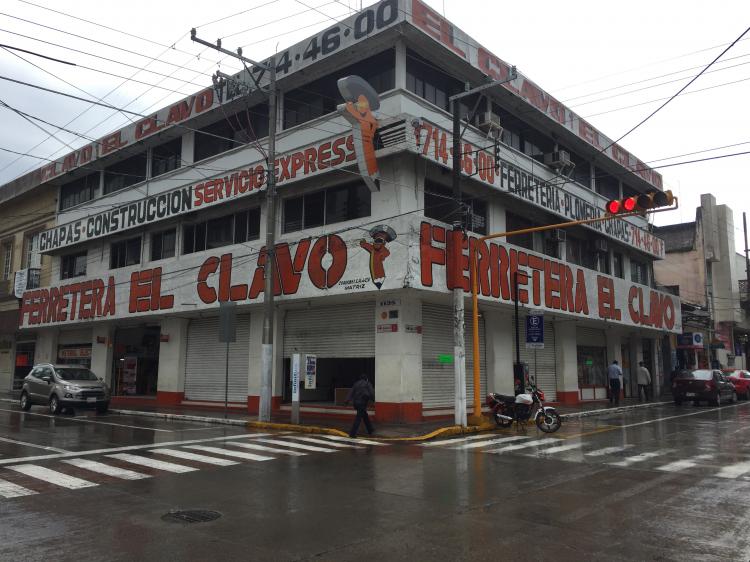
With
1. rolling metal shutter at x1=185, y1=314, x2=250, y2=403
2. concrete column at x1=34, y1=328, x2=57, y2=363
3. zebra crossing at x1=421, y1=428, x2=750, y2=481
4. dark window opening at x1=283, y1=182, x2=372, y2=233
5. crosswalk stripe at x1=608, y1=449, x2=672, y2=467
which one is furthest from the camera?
concrete column at x1=34, y1=328, x2=57, y2=363

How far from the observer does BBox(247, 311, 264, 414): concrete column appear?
22531 millimetres

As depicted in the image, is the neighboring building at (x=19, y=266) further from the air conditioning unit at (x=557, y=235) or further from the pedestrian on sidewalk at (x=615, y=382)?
the pedestrian on sidewalk at (x=615, y=382)

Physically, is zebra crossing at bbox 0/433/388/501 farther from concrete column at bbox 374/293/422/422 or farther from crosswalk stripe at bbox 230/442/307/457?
concrete column at bbox 374/293/422/422

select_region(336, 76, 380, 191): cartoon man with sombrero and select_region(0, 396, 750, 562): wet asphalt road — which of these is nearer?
select_region(0, 396, 750, 562): wet asphalt road

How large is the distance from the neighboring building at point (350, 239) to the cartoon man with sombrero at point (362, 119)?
0.67 m

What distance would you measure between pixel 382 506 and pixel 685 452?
28.6 feet

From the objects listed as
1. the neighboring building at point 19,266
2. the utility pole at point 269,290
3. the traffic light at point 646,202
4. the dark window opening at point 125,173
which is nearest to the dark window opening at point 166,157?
the dark window opening at point 125,173

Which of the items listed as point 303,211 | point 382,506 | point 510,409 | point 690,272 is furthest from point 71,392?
point 690,272

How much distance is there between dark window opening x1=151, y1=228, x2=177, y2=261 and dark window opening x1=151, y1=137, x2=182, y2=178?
3043mm

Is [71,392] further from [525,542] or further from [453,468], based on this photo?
[525,542]

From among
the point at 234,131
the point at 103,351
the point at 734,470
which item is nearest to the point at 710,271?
the point at 234,131

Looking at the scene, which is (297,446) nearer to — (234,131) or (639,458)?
(639,458)

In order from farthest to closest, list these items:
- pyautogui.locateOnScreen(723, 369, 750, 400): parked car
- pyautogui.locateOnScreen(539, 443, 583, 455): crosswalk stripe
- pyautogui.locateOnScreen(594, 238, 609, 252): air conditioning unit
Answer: pyautogui.locateOnScreen(723, 369, 750, 400): parked car
pyautogui.locateOnScreen(594, 238, 609, 252): air conditioning unit
pyautogui.locateOnScreen(539, 443, 583, 455): crosswalk stripe

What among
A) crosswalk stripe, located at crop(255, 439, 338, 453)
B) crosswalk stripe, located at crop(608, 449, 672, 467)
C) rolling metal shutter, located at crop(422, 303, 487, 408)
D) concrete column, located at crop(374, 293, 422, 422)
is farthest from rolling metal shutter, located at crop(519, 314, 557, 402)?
crosswalk stripe, located at crop(255, 439, 338, 453)
